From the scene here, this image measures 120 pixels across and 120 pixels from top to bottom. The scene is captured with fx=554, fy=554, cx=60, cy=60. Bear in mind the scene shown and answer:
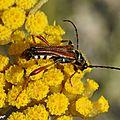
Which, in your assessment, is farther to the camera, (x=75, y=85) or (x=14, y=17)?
(x=14, y=17)

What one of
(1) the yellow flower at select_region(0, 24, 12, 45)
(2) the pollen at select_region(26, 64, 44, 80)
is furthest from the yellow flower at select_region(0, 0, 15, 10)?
(2) the pollen at select_region(26, 64, 44, 80)

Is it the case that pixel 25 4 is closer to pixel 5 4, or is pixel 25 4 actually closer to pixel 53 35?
pixel 5 4

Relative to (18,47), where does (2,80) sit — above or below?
below

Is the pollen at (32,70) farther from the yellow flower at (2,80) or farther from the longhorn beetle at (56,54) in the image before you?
the yellow flower at (2,80)

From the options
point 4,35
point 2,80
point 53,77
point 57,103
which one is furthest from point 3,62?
point 57,103

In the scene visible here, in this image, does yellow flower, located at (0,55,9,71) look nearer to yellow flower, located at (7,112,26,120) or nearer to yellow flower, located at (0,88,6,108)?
yellow flower, located at (0,88,6,108)

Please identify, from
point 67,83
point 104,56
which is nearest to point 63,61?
point 67,83
